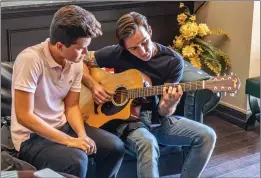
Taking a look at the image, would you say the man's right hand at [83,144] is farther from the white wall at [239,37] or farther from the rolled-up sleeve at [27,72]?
the white wall at [239,37]

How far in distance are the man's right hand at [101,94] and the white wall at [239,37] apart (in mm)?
1427

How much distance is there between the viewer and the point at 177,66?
2414 millimetres

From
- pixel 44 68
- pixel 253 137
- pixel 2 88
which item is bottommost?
pixel 253 137

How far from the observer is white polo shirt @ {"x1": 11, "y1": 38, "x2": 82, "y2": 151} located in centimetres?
208

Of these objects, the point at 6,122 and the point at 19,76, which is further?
the point at 6,122

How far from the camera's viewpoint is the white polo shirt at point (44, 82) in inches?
81.7

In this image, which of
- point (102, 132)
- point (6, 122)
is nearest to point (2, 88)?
point (6, 122)

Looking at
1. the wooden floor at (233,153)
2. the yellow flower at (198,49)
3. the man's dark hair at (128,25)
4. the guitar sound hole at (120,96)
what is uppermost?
the man's dark hair at (128,25)

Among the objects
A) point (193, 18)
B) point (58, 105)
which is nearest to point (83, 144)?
point (58, 105)

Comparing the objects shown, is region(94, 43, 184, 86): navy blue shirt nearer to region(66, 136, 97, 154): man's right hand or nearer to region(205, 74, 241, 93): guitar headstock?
region(205, 74, 241, 93): guitar headstock

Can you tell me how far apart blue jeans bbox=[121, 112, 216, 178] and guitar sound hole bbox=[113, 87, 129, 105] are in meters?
0.13

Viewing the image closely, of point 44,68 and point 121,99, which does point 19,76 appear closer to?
point 44,68

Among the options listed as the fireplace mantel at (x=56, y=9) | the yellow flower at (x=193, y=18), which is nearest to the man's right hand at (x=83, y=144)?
the fireplace mantel at (x=56, y=9)

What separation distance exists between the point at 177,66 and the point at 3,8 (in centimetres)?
125
